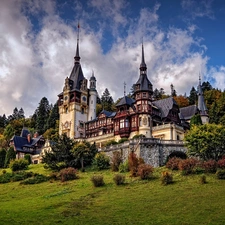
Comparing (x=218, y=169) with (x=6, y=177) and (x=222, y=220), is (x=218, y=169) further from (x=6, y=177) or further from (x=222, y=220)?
(x=6, y=177)

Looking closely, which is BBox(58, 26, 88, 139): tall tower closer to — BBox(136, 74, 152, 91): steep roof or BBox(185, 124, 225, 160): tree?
BBox(136, 74, 152, 91): steep roof

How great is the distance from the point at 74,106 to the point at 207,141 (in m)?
39.7

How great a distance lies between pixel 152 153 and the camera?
2008 inches

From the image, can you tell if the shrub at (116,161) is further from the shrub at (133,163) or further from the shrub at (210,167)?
the shrub at (210,167)

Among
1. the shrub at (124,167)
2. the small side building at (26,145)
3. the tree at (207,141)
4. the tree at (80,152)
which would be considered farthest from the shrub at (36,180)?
the small side building at (26,145)

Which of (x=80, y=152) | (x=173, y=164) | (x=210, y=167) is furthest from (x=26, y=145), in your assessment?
(x=210, y=167)

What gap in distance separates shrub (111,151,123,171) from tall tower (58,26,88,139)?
27.9 meters

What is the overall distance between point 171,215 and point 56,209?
31.9 ft

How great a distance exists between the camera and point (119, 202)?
107ft

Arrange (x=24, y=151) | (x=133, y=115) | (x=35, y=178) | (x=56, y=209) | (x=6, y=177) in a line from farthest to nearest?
(x=24, y=151) < (x=133, y=115) < (x=6, y=177) < (x=35, y=178) < (x=56, y=209)

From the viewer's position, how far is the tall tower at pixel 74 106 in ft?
263

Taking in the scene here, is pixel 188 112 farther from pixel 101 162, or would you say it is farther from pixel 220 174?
pixel 220 174

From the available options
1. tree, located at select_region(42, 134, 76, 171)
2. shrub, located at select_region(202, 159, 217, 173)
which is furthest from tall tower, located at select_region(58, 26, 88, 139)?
shrub, located at select_region(202, 159, 217, 173)

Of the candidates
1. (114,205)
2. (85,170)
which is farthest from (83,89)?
(114,205)
